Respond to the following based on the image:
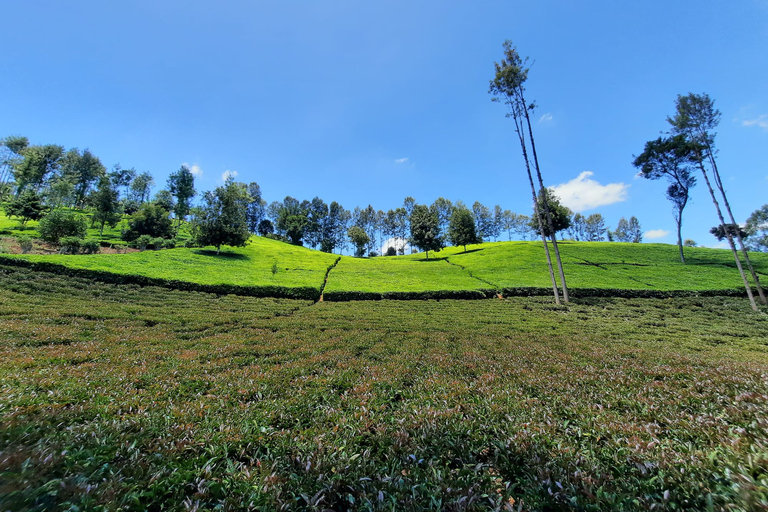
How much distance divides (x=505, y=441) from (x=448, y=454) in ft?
2.90

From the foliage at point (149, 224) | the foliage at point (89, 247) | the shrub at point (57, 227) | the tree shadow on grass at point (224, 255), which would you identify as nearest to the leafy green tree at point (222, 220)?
the tree shadow on grass at point (224, 255)

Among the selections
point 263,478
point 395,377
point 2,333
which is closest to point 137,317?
point 2,333

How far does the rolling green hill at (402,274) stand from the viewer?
22.4 metres

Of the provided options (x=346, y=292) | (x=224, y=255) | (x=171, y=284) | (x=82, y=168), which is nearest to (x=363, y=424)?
(x=346, y=292)

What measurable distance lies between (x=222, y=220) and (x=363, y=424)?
135ft

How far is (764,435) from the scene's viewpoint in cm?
362

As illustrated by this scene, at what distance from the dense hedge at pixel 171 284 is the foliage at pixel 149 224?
34.1m

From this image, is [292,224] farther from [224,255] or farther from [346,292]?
[346,292]

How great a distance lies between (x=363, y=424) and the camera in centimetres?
434

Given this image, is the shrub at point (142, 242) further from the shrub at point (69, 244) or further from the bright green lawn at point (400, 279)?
the bright green lawn at point (400, 279)

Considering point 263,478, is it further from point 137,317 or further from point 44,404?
point 137,317

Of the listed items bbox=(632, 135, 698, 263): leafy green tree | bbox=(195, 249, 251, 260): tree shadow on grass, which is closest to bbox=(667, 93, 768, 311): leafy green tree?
bbox=(632, 135, 698, 263): leafy green tree

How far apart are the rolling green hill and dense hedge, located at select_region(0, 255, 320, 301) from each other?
68 mm

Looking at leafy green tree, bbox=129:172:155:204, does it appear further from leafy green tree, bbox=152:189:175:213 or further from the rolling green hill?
the rolling green hill
